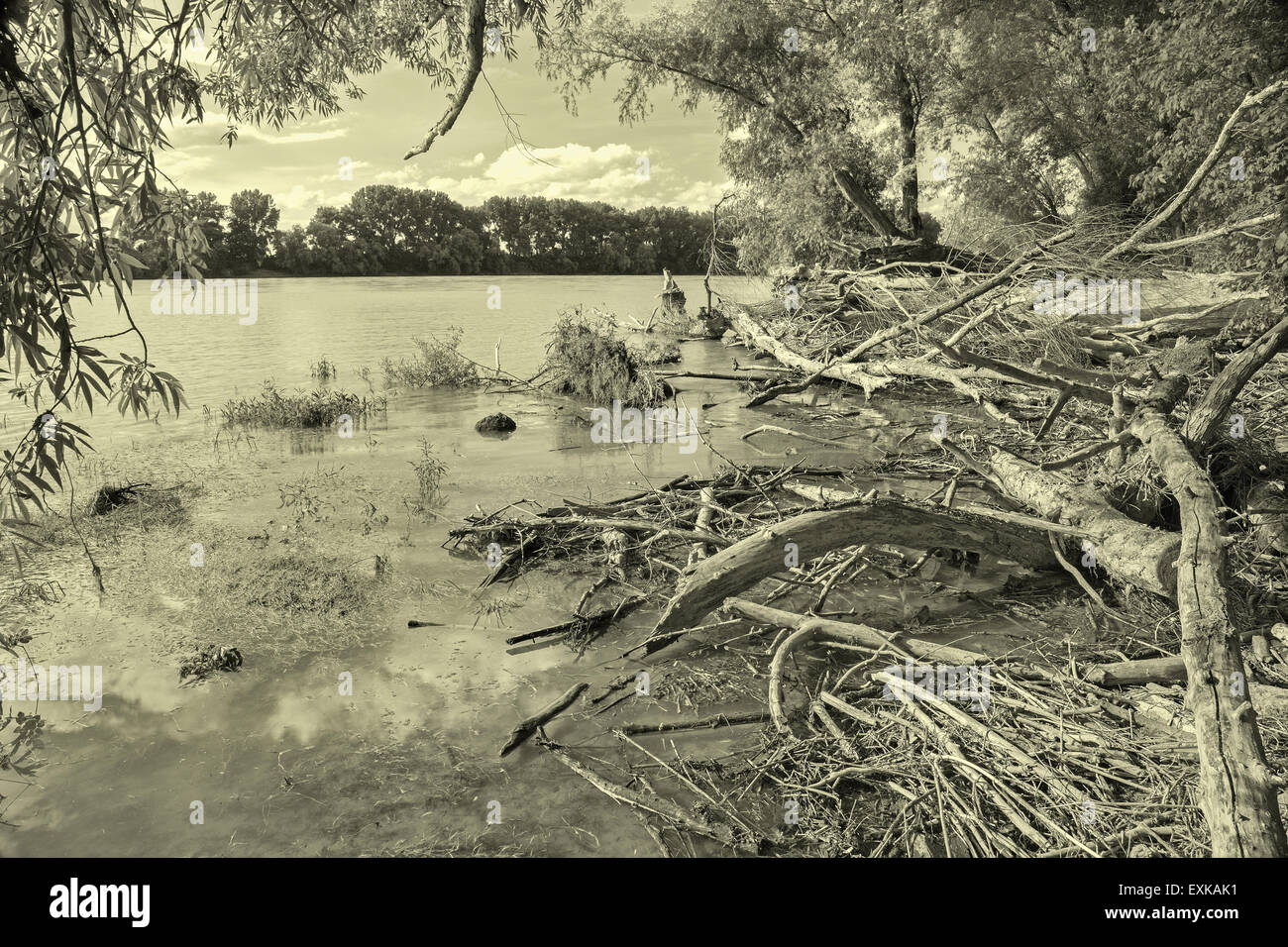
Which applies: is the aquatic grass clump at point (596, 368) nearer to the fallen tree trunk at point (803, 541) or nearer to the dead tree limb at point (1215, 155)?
the dead tree limb at point (1215, 155)

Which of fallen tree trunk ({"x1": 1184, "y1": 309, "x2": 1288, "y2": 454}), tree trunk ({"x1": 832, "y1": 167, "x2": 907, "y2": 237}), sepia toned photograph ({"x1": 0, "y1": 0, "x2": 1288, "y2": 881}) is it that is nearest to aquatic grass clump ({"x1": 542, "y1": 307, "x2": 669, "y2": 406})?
sepia toned photograph ({"x1": 0, "y1": 0, "x2": 1288, "y2": 881})

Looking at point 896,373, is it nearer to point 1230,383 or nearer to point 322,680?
point 1230,383

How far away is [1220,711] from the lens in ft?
8.52

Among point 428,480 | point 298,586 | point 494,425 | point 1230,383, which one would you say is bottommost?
point 298,586

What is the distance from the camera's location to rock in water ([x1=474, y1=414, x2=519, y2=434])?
39.6 ft

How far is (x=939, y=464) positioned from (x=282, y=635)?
6.45 meters

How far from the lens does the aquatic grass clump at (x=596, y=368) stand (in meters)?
14.3

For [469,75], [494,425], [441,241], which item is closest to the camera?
[469,75]

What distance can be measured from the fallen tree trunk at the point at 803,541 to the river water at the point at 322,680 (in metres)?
0.61

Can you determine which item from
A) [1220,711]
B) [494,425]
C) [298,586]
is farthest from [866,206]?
[1220,711]

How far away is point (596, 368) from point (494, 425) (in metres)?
3.12

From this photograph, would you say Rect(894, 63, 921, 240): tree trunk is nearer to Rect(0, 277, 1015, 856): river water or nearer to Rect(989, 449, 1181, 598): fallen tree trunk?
Rect(0, 277, 1015, 856): river water

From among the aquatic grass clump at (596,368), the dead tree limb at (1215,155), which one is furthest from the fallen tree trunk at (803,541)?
the aquatic grass clump at (596,368)

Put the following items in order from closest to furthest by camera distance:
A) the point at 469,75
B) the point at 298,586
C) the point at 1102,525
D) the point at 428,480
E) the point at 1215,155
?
the point at 469,75 → the point at 1102,525 → the point at 298,586 → the point at 1215,155 → the point at 428,480
